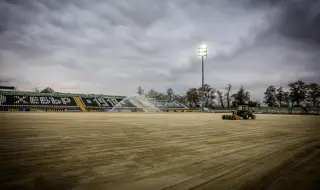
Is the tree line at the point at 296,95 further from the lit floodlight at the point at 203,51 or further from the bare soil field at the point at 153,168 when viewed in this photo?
the bare soil field at the point at 153,168

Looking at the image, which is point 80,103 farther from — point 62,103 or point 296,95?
point 296,95

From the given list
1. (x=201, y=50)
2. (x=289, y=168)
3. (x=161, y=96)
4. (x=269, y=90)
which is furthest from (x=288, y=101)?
(x=289, y=168)

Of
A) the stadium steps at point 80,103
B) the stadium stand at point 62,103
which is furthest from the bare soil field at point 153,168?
the stadium steps at point 80,103

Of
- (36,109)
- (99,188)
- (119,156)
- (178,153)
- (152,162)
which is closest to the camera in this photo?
(99,188)

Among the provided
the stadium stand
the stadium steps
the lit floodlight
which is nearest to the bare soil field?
the lit floodlight

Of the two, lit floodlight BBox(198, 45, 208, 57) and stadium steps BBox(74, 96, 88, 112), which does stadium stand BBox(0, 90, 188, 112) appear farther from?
lit floodlight BBox(198, 45, 208, 57)

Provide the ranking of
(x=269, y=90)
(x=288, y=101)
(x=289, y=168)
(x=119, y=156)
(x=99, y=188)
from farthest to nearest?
(x=269, y=90), (x=288, y=101), (x=119, y=156), (x=289, y=168), (x=99, y=188)

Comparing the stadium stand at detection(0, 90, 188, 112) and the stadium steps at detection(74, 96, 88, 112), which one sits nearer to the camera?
the stadium stand at detection(0, 90, 188, 112)

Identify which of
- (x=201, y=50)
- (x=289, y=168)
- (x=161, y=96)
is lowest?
(x=289, y=168)

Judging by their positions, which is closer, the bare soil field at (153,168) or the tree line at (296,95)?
the bare soil field at (153,168)

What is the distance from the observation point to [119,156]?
15.0 ft

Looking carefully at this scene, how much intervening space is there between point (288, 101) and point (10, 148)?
89556mm

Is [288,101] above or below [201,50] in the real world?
below

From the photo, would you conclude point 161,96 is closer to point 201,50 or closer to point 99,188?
point 201,50
